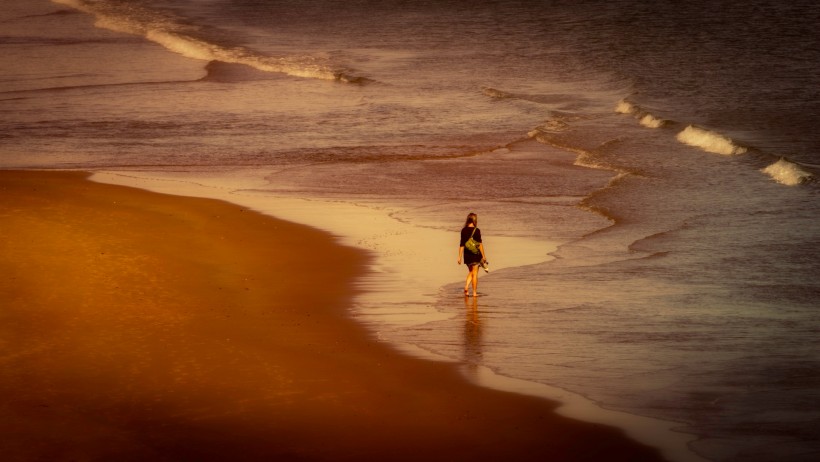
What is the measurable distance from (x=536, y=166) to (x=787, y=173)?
4.72 meters

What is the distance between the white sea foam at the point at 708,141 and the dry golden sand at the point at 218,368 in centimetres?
1189

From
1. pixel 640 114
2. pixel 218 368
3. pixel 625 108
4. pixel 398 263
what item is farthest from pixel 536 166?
pixel 218 368

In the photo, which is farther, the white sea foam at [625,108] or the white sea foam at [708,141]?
the white sea foam at [625,108]

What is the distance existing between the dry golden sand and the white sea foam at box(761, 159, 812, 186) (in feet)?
31.5

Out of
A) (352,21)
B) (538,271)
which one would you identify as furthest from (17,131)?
(352,21)

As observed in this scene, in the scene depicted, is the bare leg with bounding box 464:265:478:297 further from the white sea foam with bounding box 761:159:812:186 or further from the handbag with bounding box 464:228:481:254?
the white sea foam with bounding box 761:159:812:186

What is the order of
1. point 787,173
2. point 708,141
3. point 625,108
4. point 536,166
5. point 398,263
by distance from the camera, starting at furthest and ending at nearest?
1. point 625,108
2. point 708,141
3. point 536,166
4. point 787,173
5. point 398,263

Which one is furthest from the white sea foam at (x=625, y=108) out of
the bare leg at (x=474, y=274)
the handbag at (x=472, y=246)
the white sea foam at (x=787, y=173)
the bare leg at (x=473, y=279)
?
the handbag at (x=472, y=246)

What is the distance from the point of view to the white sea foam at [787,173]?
78.1 ft

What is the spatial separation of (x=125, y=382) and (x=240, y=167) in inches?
525

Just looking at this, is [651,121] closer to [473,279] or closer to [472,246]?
[473,279]

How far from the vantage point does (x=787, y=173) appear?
24.3 m

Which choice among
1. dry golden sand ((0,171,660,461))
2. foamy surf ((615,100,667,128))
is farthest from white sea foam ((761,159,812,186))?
dry golden sand ((0,171,660,461))

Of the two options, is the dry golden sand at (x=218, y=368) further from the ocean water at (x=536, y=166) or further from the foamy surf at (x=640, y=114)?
the foamy surf at (x=640, y=114)
